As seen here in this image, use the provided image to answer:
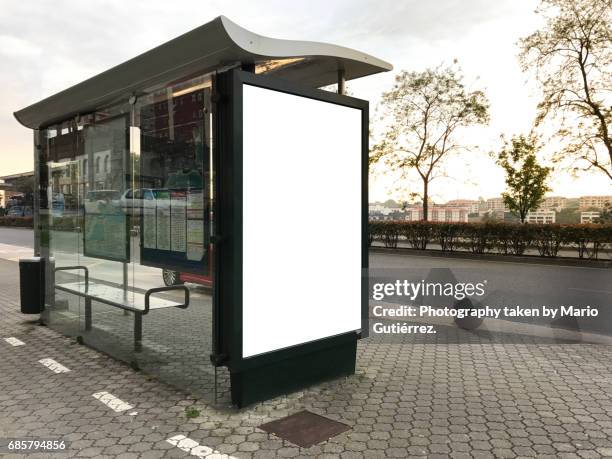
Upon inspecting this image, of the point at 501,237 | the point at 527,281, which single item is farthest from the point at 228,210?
the point at 501,237

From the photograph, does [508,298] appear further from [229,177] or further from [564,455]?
[229,177]

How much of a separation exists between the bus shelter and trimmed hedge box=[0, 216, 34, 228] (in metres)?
44.2

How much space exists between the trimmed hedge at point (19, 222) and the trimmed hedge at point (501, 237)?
36.4m

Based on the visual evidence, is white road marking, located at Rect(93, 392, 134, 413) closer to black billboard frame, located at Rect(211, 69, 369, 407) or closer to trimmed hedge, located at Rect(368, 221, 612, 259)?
black billboard frame, located at Rect(211, 69, 369, 407)

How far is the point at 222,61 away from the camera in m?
3.77

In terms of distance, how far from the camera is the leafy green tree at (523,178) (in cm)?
2394

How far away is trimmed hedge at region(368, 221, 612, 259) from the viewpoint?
15523 millimetres

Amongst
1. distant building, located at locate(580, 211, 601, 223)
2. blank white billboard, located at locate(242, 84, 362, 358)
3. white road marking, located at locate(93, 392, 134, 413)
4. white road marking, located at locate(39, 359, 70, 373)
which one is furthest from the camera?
distant building, located at locate(580, 211, 601, 223)

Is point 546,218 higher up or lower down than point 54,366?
higher up

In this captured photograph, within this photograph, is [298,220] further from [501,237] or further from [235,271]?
[501,237]

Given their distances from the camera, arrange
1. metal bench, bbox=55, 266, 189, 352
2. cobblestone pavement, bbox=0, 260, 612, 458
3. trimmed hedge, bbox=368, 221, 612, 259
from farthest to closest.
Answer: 1. trimmed hedge, bbox=368, 221, 612, 259
2. metal bench, bbox=55, 266, 189, 352
3. cobblestone pavement, bbox=0, 260, 612, 458

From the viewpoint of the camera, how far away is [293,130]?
405 centimetres

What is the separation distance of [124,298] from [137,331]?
520 mm

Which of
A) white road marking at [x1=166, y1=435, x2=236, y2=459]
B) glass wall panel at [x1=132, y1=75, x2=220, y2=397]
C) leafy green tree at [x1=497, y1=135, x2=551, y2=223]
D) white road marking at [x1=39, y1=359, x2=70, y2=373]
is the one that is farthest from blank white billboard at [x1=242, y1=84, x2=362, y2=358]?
leafy green tree at [x1=497, y1=135, x2=551, y2=223]
